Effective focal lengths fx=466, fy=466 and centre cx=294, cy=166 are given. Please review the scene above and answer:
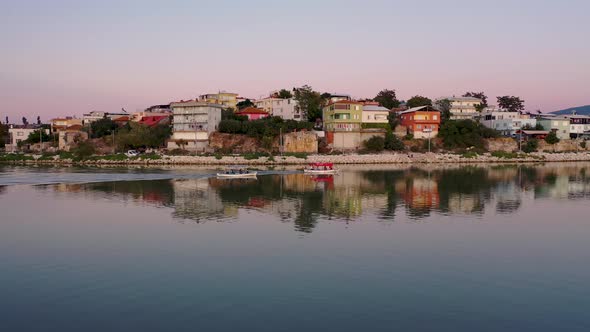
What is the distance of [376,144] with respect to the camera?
65.8 m

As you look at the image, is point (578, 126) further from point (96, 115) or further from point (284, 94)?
point (96, 115)

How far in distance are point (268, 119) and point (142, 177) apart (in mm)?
29846

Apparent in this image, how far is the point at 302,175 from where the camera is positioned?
→ 153 ft

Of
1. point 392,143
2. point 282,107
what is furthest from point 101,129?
point 392,143

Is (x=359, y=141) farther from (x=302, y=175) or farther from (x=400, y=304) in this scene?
(x=400, y=304)

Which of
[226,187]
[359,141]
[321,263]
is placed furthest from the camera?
[359,141]

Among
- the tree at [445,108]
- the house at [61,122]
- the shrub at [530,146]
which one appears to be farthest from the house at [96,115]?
the shrub at [530,146]

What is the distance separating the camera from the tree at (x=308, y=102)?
247 feet

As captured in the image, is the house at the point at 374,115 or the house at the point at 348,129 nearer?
the house at the point at 348,129

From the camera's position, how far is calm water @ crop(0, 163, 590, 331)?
1079 centimetres

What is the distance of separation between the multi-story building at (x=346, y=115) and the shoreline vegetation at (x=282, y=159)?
4952 millimetres

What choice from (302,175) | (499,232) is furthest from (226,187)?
(499,232)

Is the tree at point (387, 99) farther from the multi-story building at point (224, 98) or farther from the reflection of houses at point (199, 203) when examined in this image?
the reflection of houses at point (199, 203)

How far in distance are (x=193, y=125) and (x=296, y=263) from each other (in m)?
57.2
